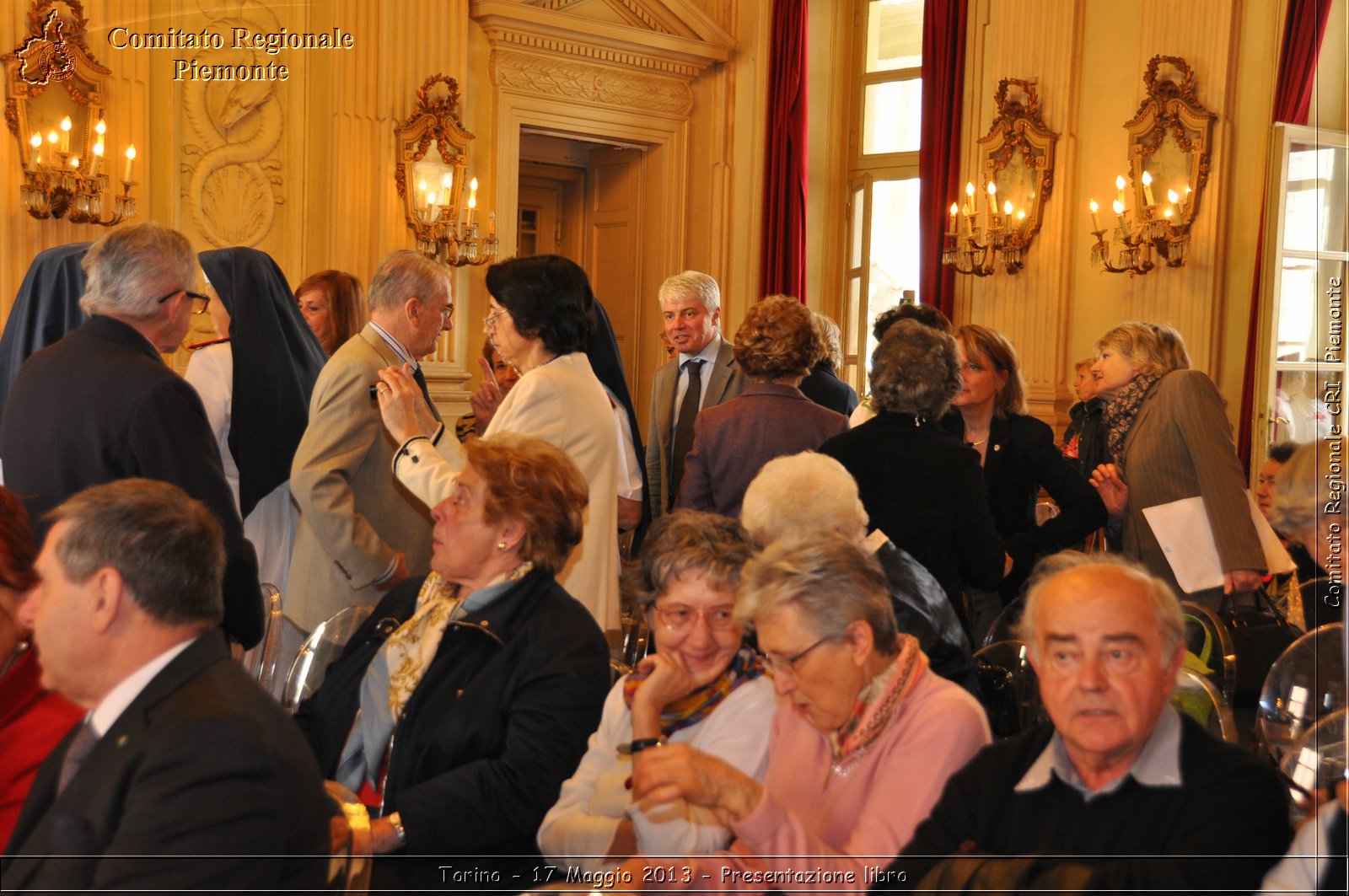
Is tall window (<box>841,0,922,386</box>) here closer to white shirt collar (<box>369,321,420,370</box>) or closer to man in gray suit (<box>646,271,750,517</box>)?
man in gray suit (<box>646,271,750,517</box>)

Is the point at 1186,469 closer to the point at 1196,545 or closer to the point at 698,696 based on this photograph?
the point at 1196,545

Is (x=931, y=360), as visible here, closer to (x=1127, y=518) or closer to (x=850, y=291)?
(x=1127, y=518)

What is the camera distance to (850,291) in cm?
1009

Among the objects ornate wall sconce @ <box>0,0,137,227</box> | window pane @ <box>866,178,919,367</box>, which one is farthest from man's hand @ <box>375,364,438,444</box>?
window pane @ <box>866,178,919,367</box>

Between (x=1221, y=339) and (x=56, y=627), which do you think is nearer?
(x=56, y=627)

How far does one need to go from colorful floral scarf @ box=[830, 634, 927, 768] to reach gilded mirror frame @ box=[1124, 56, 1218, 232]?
6335 millimetres

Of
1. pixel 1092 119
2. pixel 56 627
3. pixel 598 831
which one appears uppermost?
pixel 1092 119

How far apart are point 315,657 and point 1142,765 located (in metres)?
1.86

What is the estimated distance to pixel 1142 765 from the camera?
5.61 feet

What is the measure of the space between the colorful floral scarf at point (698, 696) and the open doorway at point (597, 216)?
716cm

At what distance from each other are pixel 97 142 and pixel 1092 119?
600 centimetres

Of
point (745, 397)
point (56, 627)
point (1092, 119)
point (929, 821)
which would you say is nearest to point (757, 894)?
point (929, 821)

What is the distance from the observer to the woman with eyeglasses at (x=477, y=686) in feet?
7.53

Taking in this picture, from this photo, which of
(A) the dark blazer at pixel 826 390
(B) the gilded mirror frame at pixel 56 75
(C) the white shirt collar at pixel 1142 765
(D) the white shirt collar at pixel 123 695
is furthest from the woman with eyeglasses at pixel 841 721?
(B) the gilded mirror frame at pixel 56 75
